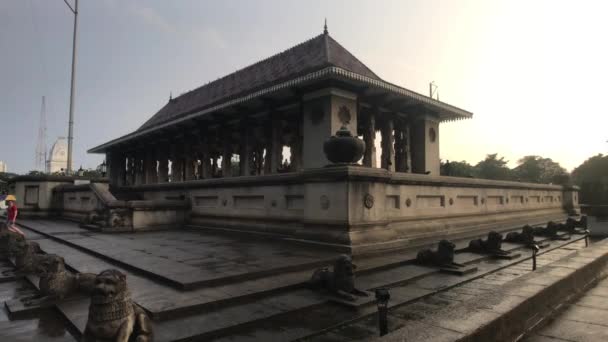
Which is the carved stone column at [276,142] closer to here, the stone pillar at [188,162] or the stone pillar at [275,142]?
the stone pillar at [275,142]

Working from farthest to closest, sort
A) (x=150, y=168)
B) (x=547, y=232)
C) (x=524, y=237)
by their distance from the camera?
(x=150, y=168) → (x=547, y=232) → (x=524, y=237)

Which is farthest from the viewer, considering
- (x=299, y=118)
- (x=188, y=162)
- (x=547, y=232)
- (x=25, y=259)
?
(x=188, y=162)

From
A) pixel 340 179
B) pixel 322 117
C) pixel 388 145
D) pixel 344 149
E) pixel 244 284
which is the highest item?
pixel 322 117

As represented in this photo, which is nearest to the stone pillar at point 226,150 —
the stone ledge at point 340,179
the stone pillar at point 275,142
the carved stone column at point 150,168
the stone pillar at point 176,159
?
Result: the stone pillar at point 275,142

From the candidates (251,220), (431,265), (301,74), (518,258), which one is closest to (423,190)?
(518,258)

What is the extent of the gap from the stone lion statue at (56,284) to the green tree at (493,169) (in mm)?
80942

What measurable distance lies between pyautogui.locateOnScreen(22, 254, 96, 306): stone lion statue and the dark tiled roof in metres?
11.2

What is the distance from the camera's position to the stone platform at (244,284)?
406cm

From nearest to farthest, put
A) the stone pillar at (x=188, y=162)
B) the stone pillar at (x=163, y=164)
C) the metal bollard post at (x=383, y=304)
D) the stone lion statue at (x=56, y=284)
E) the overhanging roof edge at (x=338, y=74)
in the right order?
the metal bollard post at (x=383, y=304)
the stone lion statue at (x=56, y=284)
the overhanging roof edge at (x=338, y=74)
the stone pillar at (x=188, y=162)
the stone pillar at (x=163, y=164)

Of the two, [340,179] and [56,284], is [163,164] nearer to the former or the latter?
[340,179]

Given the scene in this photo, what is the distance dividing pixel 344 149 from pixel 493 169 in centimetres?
7897

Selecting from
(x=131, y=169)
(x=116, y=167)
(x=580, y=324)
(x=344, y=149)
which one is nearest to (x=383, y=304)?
(x=580, y=324)

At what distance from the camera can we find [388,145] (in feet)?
69.7

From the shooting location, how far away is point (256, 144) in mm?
22250
